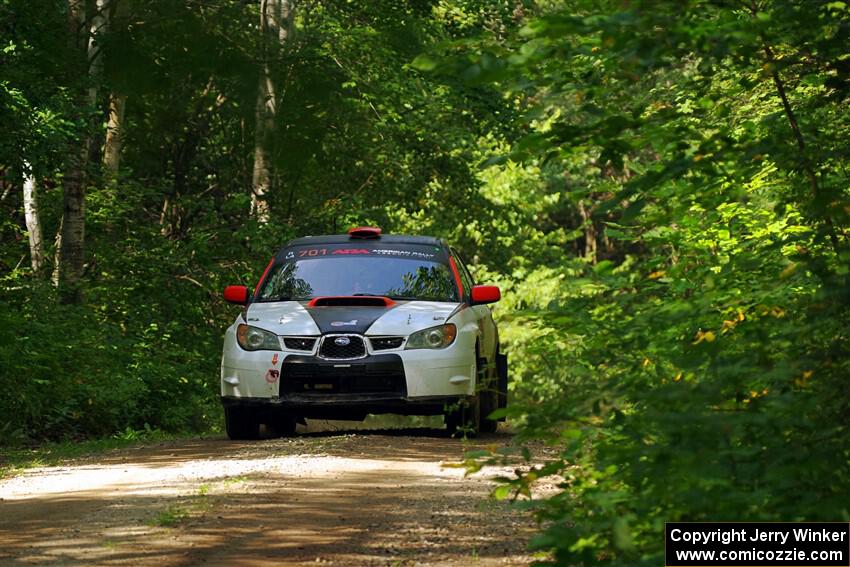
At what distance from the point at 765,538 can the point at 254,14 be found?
25.1m

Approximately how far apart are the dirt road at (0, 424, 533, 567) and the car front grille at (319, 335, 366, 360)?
3.52 ft

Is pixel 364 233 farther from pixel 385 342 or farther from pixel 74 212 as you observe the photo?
pixel 74 212

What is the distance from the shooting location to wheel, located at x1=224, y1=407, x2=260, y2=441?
47.0ft

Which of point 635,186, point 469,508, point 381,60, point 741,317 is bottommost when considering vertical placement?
point 469,508

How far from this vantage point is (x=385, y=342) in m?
13.6

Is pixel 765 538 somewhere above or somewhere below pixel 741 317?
below

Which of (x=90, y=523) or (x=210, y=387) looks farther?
(x=210, y=387)

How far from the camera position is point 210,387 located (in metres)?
23.3

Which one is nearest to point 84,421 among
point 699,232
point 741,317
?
point 699,232

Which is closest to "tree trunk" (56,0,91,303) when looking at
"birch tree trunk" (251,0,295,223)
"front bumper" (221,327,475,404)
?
"birch tree trunk" (251,0,295,223)

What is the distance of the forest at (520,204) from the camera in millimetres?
6152

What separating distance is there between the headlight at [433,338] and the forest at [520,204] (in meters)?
1.16

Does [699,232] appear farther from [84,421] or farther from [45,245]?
[45,245]

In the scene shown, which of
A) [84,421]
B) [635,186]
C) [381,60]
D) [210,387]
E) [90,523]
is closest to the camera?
[635,186]
